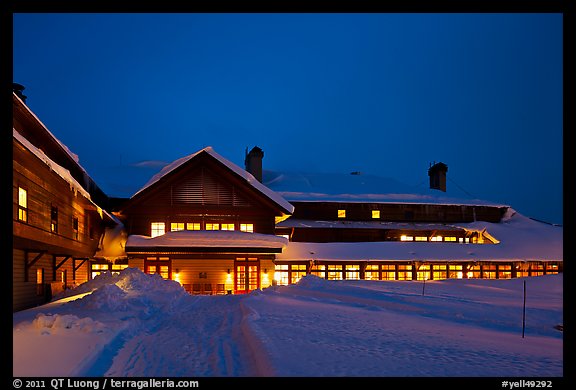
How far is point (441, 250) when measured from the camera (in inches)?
1296

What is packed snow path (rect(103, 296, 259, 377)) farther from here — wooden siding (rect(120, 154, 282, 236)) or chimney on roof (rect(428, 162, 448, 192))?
chimney on roof (rect(428, 162, 448, 192))

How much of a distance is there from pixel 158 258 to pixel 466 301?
18.1 metres

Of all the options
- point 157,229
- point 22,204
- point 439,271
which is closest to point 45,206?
point 22,204

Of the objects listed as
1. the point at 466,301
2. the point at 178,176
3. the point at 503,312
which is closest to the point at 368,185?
the point at 178,176

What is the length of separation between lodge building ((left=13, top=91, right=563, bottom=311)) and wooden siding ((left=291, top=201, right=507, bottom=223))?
82 millimetres

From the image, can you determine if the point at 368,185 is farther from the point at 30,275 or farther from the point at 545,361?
the point at 545,361

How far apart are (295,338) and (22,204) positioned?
11.0 m

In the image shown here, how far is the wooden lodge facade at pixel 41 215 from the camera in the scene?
14.6 metres

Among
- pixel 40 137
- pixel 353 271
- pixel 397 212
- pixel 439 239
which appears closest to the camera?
pixel 40 137

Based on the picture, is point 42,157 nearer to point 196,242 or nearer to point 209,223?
point 196,242

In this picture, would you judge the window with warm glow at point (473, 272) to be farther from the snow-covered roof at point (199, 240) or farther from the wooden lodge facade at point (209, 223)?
the snow-covered roof at point (199, 240)

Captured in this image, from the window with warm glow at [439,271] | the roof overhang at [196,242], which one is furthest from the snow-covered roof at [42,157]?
the window with warm glow at [439,271]

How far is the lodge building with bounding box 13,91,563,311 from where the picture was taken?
1867 centimetres

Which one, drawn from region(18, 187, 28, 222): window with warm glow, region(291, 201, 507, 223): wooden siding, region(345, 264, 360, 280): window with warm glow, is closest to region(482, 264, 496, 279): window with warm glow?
region(291, 201, 507, 223): wooden siding
